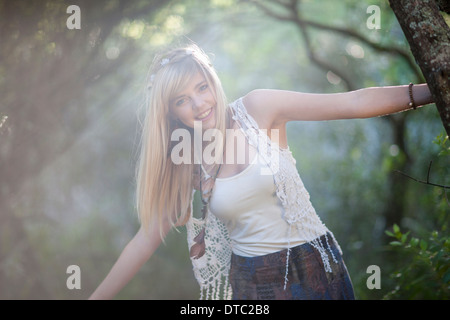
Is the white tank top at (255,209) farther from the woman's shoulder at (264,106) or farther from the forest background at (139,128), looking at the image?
the forest background at (139,128)

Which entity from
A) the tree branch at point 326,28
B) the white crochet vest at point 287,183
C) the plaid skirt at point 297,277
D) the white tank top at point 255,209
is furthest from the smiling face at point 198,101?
the tree branch at point 326,28

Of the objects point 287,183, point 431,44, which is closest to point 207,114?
point 287,183

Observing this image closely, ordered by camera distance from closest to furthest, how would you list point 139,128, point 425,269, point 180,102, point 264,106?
point 264,106, point 180,102, point 425,269, point 139,128

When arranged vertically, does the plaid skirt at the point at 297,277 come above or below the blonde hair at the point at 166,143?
below

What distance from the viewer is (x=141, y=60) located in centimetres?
288

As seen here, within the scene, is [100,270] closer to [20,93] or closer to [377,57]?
[20,93]

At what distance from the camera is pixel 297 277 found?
182 cm

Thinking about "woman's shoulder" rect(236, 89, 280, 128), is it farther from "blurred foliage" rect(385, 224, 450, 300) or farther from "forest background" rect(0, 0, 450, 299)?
"forest background" rect(0, 0, 450, 299)

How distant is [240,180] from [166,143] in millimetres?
412

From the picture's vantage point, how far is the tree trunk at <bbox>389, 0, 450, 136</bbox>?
4.76 ft

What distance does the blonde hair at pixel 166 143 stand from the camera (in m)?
1.93

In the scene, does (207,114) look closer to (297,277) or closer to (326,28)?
(297,277)

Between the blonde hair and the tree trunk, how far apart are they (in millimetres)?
785

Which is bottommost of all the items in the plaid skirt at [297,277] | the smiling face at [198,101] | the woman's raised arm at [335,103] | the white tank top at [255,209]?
the plaid skirt at [297,277]
